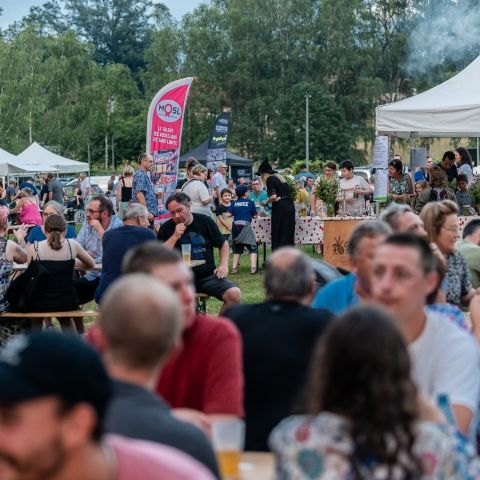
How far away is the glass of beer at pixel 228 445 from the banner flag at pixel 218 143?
2751cm

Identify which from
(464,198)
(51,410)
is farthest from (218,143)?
(51,410)

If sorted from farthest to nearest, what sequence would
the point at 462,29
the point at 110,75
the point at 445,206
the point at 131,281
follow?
1. the point at 110,75
2. the point at 462,29
3. the point at 445,206
4. the point at 131,281

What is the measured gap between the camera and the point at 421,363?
161 inches

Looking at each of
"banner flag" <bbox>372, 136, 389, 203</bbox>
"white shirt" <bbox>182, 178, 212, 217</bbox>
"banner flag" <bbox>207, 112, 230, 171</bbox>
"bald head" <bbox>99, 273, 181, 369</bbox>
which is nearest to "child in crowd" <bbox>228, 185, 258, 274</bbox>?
"white shirt" <bbox>182, 178, 212, 217</bbox>

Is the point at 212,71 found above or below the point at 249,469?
above

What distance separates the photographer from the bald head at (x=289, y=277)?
14.9 feet

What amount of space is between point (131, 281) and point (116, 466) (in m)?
0.67

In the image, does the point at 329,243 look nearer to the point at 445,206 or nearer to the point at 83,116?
the point at 445,206

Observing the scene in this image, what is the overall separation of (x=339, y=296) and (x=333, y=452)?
9.27 ft

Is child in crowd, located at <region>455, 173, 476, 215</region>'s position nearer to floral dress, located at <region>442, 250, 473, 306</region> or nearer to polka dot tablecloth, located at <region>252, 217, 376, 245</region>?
polka dot tablecloth, located at <region>252, 217, 376, 245</region>

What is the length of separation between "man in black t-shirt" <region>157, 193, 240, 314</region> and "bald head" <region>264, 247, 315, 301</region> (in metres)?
5.46

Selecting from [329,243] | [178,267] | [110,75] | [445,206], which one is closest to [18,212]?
[329,243]

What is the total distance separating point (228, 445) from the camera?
139 inches

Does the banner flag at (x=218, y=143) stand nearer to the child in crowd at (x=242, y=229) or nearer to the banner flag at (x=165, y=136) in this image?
the child in crowd at (x=242, y=229)
